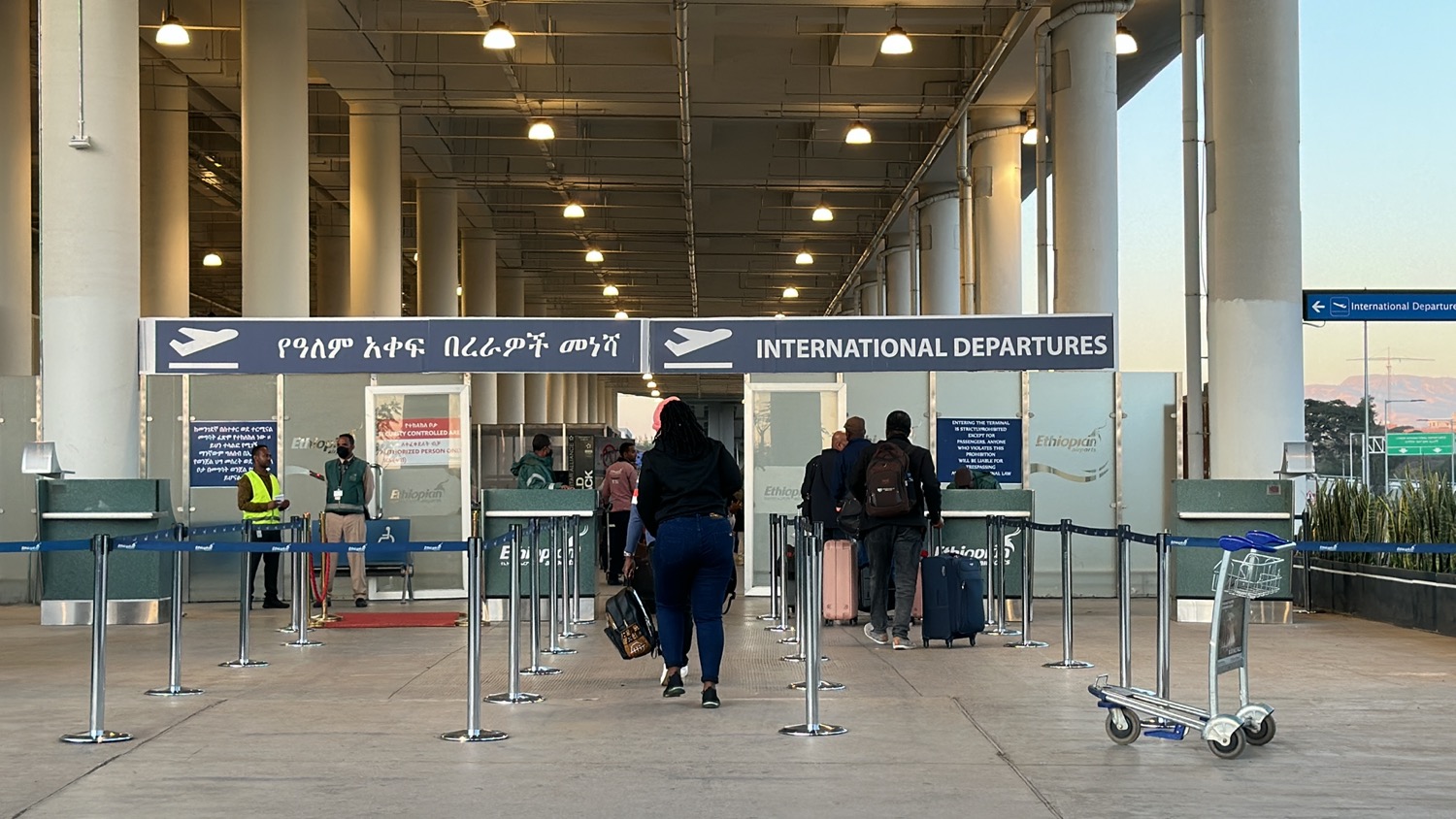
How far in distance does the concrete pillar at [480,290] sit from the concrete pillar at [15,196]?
1703 centimetres

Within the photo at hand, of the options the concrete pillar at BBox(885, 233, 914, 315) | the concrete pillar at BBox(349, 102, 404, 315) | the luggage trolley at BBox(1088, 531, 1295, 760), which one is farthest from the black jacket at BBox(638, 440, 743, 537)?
the concrete pillar at BBox(885, 233, 914, 315)

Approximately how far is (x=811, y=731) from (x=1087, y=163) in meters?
15.1

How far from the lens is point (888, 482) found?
41.2 ft

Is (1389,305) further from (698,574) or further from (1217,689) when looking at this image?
(1217,689)

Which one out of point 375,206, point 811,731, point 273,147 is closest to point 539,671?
point 811,731

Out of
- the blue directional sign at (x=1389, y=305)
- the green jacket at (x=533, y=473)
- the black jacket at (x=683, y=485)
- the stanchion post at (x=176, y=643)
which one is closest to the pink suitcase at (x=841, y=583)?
the green jacket at (x=533, y=473)

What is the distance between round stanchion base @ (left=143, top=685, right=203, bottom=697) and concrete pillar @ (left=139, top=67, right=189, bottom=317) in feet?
67.5

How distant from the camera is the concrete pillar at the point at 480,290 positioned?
41.8 metres

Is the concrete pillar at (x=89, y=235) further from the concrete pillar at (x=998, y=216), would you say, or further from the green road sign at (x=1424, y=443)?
the concrete pillar at (x=998, y=216)

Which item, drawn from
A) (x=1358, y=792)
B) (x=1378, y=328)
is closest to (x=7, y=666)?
(x=1358, y=792)

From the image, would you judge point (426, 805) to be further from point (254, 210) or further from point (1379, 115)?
point (1379, 115)

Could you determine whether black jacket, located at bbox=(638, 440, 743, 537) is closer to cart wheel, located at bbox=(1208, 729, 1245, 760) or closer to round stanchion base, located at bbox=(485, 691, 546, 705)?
round stanchion base, located at bbox=(485, 691, 546, 705)

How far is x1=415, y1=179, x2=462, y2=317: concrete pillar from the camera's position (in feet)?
119

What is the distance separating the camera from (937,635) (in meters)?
12.9
